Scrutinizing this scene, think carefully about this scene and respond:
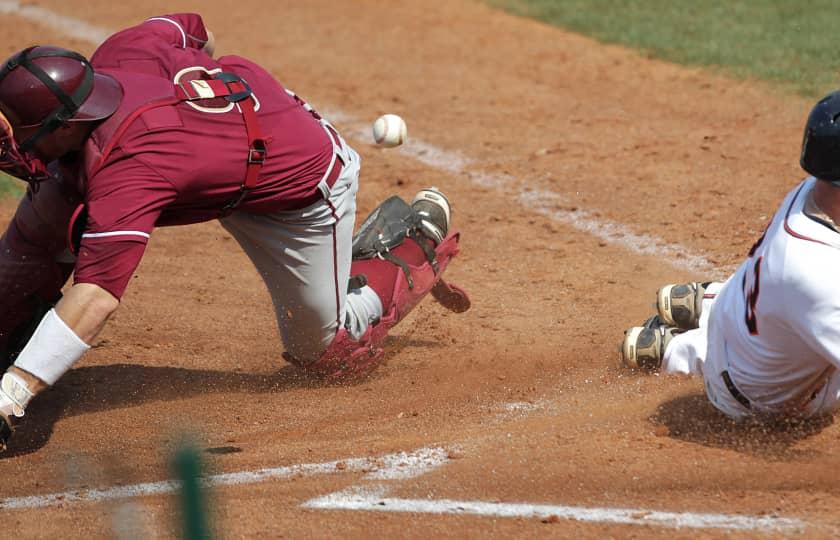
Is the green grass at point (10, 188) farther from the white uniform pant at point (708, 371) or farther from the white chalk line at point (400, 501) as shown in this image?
the white uniform pant at point (708, 371)

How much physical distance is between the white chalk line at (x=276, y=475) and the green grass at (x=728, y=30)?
5330mm

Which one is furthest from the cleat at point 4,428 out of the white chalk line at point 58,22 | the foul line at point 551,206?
the white chalk line at point 58,22

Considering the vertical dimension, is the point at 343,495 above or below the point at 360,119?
above

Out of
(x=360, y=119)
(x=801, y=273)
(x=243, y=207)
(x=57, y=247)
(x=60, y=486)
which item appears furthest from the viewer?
(x=360, y=119)

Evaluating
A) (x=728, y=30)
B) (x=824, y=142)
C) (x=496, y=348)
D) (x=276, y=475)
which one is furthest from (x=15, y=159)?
(x=728, y=30)

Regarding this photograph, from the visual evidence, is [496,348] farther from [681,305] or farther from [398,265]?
[681,305]

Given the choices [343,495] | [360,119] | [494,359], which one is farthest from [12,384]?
[360,119]

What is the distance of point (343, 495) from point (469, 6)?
8.43 m

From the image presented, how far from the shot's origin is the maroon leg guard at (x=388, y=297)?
5.05 metres

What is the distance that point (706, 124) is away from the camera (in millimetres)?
8055

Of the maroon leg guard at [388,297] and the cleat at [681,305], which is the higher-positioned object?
the cleat at [681,305]

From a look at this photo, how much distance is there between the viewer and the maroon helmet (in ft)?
13.1

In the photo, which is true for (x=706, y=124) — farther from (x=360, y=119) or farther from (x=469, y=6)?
(x=469, y=6)

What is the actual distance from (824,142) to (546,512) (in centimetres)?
139
